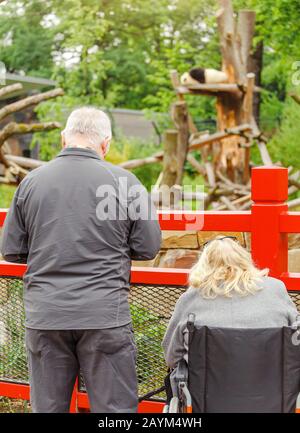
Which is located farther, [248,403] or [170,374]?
[170,374]

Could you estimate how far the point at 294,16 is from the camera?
1366cm

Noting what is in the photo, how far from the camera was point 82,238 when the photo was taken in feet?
8.54

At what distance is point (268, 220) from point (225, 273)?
64 centimetres

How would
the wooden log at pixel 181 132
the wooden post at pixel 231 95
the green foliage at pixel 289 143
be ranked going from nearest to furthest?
the wooden log at pixel 181 132, the wooden post at pixel 231 95, the green foliage at pixel 289 143

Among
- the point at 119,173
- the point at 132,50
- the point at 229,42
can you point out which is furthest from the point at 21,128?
the point at 132,50

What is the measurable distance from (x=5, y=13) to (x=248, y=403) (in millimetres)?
22519

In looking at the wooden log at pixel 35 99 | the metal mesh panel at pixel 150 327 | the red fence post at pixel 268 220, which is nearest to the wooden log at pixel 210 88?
the wooden log at pixel 35 99

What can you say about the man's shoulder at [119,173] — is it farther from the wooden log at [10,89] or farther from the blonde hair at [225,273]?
the wooden log at [10,89]

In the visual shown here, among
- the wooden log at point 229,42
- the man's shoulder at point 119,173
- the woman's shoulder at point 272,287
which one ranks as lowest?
the woman's shoulder at point 272,287

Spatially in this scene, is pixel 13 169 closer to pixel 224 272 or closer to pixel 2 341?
pixel 2 341

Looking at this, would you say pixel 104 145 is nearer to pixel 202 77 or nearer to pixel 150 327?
pixel 150 327

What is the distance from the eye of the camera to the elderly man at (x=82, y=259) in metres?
2.61

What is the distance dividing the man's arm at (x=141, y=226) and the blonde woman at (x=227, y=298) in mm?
194

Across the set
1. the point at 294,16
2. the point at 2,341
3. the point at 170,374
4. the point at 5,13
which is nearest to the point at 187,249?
the point at 2,341
